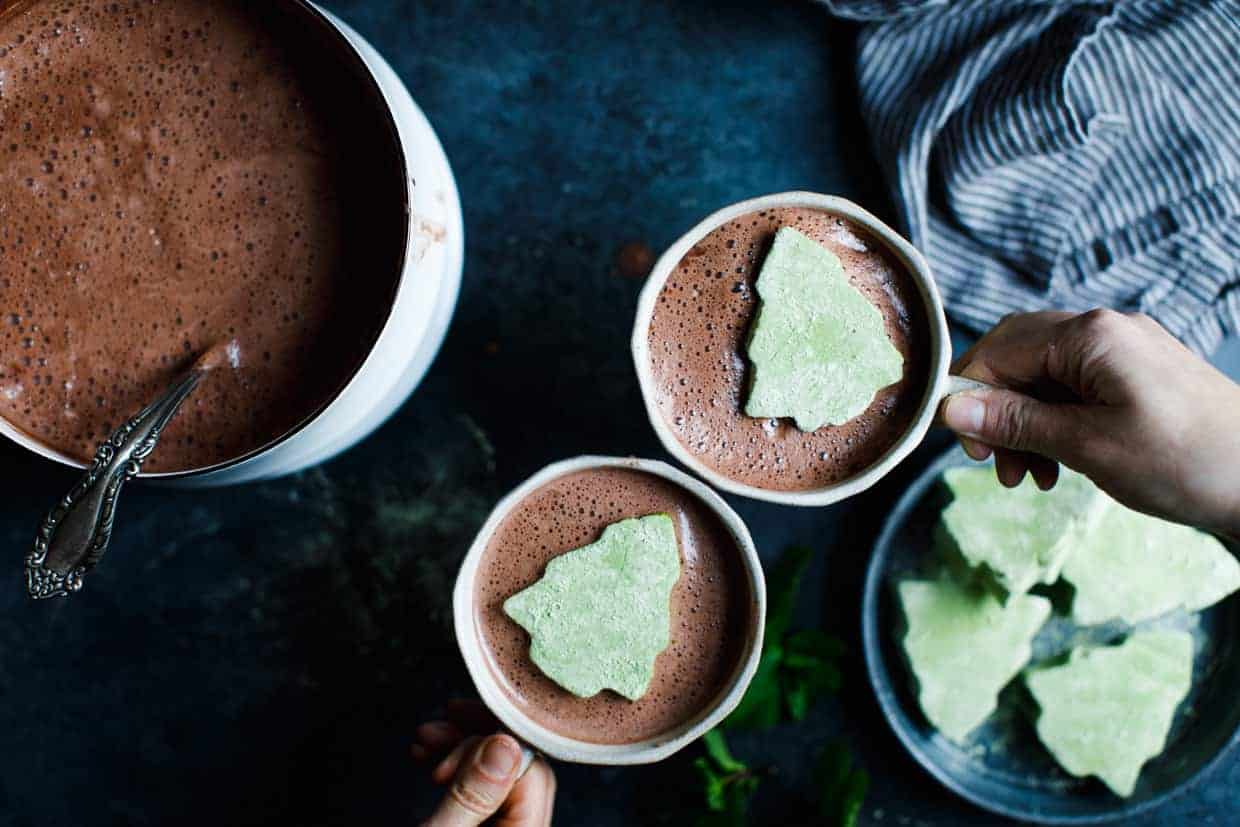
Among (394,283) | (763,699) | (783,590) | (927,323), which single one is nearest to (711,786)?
(763,699)

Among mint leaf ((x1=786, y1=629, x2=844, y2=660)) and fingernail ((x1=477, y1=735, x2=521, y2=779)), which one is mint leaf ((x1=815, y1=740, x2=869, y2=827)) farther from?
fingernail ((x1=477, y1=735, x2=521, y2=779))

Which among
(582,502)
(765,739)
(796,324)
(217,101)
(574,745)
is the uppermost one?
(217,101)

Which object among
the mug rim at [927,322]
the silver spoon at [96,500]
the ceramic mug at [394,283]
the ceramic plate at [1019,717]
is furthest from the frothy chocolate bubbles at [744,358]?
the silver spoon at [96,500]

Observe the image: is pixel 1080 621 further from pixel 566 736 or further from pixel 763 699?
pixel 566 736

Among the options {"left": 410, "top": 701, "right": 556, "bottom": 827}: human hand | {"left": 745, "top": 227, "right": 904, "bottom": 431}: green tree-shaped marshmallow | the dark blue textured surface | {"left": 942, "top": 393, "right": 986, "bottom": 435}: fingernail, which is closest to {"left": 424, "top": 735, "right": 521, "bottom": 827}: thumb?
{"left": 410, "top": 701, "right": 556, "bottom": 827}: human hand

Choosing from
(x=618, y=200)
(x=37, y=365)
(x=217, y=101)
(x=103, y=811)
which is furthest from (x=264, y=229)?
(x=103, y=811)

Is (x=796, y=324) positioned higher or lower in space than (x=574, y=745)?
higher

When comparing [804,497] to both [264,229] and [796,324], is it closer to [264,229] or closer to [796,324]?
[796,324]
